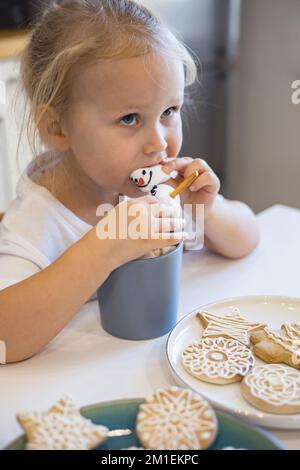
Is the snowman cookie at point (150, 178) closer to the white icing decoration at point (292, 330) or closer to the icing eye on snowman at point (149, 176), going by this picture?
the icing eye on snowman at point (149, 176)

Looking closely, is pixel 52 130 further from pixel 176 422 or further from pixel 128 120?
pixel 176 422

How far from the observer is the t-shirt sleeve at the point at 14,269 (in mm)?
813

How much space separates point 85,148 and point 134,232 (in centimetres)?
22

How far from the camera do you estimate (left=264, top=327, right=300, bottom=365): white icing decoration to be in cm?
65

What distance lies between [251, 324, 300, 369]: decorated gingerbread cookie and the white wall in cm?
182

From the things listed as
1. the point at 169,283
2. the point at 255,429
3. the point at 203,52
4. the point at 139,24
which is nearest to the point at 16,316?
the point at 169,283

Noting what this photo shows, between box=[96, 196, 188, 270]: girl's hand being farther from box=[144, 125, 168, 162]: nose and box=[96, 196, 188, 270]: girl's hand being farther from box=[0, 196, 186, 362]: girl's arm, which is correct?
box=[144, 125, 168, 162]: nose

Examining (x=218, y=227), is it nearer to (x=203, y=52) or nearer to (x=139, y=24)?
(x=139, y=24)

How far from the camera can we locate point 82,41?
2.77ft

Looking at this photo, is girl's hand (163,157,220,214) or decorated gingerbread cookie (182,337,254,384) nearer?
decorated gingerbread cookie (182,337,254,384)

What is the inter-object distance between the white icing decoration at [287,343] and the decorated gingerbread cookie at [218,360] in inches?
1.4

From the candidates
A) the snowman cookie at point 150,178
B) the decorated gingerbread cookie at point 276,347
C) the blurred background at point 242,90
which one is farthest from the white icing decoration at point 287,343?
the blurred background at point 242,90

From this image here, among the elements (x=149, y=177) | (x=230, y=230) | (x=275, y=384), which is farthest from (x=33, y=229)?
(x=275, y=384)

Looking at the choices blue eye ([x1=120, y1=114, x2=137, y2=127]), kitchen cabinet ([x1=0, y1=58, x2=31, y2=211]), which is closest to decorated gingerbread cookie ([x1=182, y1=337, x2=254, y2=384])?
blue eye ([x1=120, y1=114, x2=137, y2=127])
